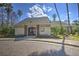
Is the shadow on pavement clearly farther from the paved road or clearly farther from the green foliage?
the green foliage

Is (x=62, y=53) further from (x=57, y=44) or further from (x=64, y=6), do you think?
Answer: (x=64, y=6)

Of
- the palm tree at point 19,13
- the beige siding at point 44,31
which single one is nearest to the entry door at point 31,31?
the beige siding at point 44,31

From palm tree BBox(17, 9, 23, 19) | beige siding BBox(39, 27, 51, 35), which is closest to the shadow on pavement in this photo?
beige siding BBox(39, 27, 51, 35)

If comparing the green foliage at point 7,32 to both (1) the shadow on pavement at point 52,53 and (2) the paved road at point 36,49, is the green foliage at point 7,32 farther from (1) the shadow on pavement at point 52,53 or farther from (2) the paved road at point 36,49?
(1) the shadow on pavement at point 52,53

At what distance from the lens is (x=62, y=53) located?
2643 millimetres

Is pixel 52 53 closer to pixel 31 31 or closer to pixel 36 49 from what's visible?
pixel 36 49

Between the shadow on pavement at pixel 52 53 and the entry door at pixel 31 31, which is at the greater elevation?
the entry door at pixel 31 31

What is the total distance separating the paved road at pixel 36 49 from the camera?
2637mm

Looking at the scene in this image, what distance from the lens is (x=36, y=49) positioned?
104 inches

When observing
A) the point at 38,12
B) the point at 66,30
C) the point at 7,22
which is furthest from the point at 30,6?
the point at 66,30

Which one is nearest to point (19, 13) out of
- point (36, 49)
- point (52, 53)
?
point (36, 49)

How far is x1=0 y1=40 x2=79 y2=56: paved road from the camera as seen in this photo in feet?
8.65

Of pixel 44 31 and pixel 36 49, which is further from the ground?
pixel 44 31

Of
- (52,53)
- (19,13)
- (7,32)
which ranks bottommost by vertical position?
(52,53)
